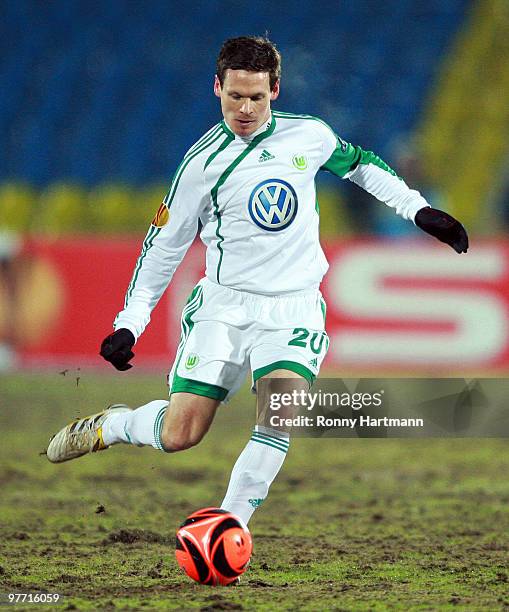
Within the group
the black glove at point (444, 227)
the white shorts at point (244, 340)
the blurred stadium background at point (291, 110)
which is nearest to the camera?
the white shorts at point (244, 340)

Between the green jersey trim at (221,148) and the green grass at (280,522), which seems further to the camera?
the green jersey trim at (221,148)

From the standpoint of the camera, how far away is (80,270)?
1098cm

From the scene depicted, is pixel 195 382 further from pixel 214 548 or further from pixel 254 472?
pixel 214 548

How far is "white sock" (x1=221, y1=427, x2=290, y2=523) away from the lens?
4.39 meters

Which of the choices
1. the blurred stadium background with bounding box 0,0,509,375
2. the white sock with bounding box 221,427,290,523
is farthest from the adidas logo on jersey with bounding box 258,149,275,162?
the blurred stadium background with bounding box 0,0,509,375

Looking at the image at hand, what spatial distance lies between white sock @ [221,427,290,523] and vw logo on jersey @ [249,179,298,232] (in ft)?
2.52

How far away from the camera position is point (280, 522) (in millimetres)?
5750

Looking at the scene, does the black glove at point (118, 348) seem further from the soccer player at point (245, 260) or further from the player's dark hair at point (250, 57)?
the player's dark hair at point (250, 57)

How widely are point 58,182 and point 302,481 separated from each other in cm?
813

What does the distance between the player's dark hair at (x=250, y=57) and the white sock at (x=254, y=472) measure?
4.34 ft

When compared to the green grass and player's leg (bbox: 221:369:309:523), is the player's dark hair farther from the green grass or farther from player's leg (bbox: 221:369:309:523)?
the green grass

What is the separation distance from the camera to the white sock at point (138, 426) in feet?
15.3

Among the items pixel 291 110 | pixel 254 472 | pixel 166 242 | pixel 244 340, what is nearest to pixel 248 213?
pixel 166 242

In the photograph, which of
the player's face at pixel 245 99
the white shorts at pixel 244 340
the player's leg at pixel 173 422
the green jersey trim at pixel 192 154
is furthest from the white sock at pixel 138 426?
the player's face at pixel 245 99
